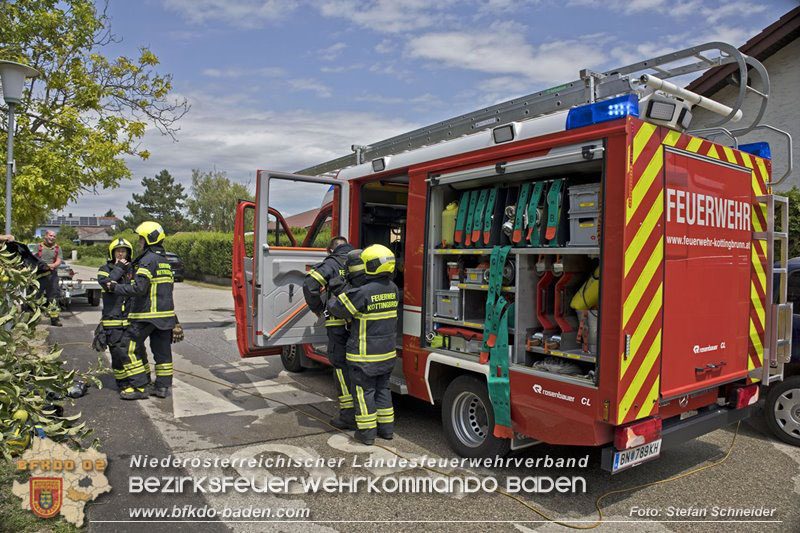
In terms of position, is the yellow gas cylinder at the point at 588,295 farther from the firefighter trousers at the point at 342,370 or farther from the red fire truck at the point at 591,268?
the firefighter trousers at the point at 342,370

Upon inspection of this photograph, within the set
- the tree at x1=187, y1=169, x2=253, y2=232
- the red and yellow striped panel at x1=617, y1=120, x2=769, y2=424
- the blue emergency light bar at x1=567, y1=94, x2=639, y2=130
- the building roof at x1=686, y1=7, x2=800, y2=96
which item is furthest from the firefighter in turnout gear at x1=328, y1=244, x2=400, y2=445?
the tree at x1=187, y1=169, x2=253, y2=232

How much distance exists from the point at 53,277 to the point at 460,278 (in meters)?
9.01

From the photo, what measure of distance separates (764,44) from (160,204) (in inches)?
2685

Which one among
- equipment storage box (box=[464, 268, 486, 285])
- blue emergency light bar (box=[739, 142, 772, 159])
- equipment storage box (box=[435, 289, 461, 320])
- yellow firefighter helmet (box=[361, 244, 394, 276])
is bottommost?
equipment storage box (box=[435, 289, 461, 320])

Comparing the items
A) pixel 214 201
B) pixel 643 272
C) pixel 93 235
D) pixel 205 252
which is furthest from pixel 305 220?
pixel 93 235

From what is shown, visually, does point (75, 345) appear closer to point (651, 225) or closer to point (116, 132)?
point (116, 132)

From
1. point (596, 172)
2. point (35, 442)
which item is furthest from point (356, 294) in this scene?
point (35, 442)

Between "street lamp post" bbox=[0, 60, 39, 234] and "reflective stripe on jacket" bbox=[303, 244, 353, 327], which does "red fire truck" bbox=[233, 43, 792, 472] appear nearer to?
"reflective stripe on jacket" bbox=[303, 244, 353, 327]

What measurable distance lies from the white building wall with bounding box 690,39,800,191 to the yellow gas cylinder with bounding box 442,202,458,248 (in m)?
7.34

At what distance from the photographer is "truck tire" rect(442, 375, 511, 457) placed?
460 cm

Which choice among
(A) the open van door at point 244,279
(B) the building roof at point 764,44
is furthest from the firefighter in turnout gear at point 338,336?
(B) the building roof at point 764,44

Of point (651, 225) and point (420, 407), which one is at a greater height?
point (651, 225)

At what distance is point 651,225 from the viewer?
3.68m

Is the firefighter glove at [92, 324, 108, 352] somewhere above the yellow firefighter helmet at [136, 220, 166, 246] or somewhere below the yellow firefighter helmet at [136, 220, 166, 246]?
below
